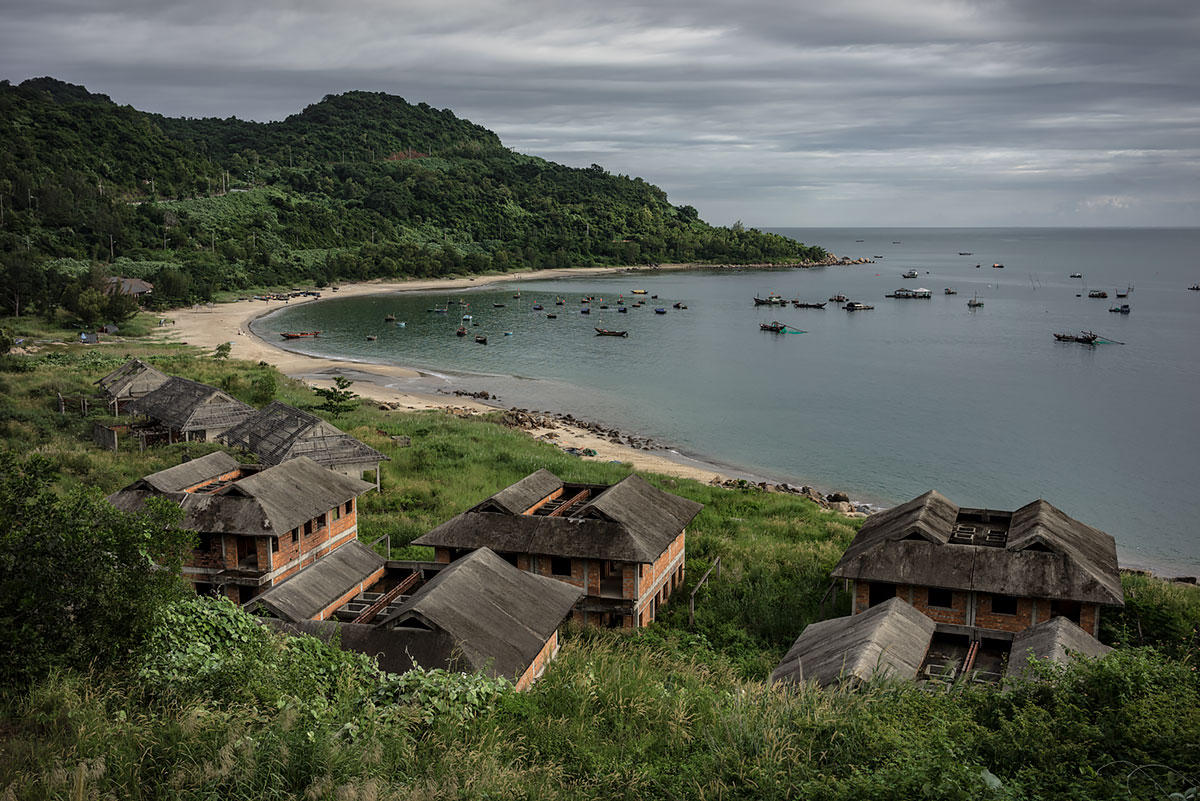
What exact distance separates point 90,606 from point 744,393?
59919 mm

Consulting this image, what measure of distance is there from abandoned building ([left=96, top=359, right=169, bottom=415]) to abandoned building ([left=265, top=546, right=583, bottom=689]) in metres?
29.1

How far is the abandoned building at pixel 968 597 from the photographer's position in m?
16.6

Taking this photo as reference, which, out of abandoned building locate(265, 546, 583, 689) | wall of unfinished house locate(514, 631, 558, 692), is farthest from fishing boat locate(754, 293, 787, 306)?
wall of unfinished house locate(514, 631, 558, 692)

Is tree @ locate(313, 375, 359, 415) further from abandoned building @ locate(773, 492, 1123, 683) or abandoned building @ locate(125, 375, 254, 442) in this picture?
abandoned building @ locate(773, 492, 1123, 683)

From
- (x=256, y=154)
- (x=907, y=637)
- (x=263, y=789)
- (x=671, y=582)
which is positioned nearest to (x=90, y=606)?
(x=263, y=789)

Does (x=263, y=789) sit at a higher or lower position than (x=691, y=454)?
higher

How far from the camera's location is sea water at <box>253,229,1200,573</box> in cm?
4497

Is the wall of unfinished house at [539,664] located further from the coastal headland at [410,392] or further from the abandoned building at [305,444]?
the coastal headland at [410,392]

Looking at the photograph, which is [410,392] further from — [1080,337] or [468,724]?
[1080,337]

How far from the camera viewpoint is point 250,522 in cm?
2127

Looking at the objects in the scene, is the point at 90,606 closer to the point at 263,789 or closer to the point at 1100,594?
the point at 263,789

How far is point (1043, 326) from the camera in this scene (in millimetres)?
100438

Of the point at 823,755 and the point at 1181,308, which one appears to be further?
the point at 1181,308

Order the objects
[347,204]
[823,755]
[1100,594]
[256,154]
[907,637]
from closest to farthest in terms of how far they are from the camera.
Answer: [823,755]
[907,637]
[1100,594]
[347,204]
[256,154]
